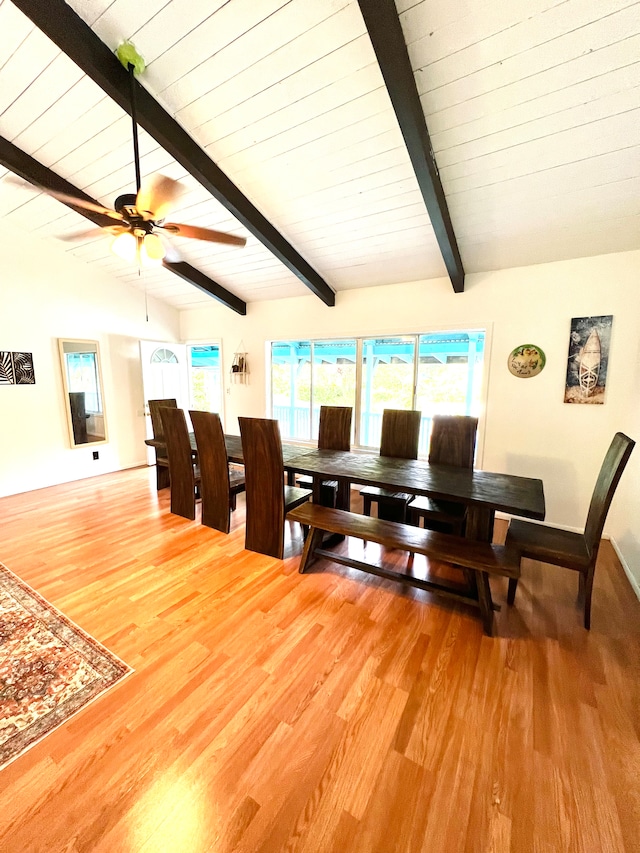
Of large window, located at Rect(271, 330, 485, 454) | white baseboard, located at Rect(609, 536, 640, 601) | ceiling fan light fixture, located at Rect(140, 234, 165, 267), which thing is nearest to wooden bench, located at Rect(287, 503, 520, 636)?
white baseboard, located at Rect(609, 536, 640, 601)

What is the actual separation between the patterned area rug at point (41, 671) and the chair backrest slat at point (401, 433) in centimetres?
240

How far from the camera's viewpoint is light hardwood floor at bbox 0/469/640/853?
1075mm

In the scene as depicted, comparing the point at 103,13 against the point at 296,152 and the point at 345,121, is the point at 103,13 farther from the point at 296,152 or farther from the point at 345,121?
the point at 345,121

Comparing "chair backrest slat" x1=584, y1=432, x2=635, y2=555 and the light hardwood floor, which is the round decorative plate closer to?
"chair backrest slat" x1=584, y1=432, x2=635, y2=555

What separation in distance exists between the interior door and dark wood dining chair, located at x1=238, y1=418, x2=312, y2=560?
3.34m

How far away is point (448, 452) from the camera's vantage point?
2.84 meters

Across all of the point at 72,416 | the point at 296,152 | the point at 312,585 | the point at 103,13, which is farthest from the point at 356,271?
the point at 72,416

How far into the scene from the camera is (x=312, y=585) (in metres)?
2.31

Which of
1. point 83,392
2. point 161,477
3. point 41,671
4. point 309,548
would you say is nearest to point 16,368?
point 83,392

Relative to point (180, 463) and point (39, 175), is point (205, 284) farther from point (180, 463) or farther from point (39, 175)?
point (180, 463)

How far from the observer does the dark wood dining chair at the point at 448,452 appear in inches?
101

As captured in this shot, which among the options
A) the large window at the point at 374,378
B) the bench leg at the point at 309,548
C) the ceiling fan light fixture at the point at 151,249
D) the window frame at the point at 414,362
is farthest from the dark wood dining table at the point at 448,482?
the ceiling fan light fixture at the point at 151,249

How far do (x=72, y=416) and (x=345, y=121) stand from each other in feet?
14.7

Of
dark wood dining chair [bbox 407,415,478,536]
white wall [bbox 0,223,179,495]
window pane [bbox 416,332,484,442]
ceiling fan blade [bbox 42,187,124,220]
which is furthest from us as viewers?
white wall [bbox 0,223,179,495]
